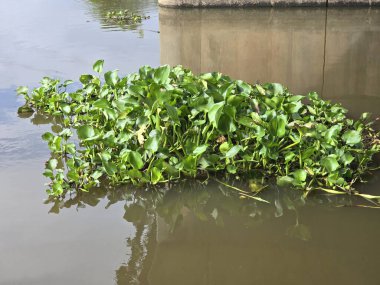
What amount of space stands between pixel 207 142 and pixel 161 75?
485 millimetres

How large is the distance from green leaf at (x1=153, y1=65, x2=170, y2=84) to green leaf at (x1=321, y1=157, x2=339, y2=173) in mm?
1040

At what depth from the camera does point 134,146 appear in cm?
323

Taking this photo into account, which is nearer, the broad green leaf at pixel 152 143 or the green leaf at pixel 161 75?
the broad green leaf at pixel 152 143

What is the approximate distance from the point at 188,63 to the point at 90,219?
3.72m

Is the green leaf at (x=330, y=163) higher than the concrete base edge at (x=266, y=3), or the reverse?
the concrete base edge at (x=266, y=3)

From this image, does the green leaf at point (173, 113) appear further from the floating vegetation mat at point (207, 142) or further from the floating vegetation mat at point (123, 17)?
the floating vegetation mat at point (123, 17)

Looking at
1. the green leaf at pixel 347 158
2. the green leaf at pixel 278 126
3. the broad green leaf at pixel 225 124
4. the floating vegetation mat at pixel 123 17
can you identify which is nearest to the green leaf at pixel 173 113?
the broad green leaf at pixel 225 124

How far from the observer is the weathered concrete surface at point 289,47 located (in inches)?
202

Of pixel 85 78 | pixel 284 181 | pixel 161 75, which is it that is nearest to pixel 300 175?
pixel 284 181

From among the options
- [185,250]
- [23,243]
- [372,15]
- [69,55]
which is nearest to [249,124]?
[185,250]

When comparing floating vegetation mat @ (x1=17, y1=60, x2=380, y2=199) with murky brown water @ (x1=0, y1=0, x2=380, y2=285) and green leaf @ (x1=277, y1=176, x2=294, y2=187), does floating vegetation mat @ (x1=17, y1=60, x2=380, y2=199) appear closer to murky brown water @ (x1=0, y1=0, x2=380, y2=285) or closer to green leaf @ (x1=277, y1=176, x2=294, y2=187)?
green leaf @ (x1=277, y1=176, x2=294, y2=187)

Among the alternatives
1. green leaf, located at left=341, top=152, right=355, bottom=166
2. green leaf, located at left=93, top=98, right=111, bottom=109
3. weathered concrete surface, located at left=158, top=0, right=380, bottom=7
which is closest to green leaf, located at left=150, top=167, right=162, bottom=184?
green leaf, located at left=93, top=98, right=111, bottom=109

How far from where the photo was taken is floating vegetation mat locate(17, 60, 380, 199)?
3025 mm

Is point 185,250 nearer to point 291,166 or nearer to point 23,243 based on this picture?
point 23,243
